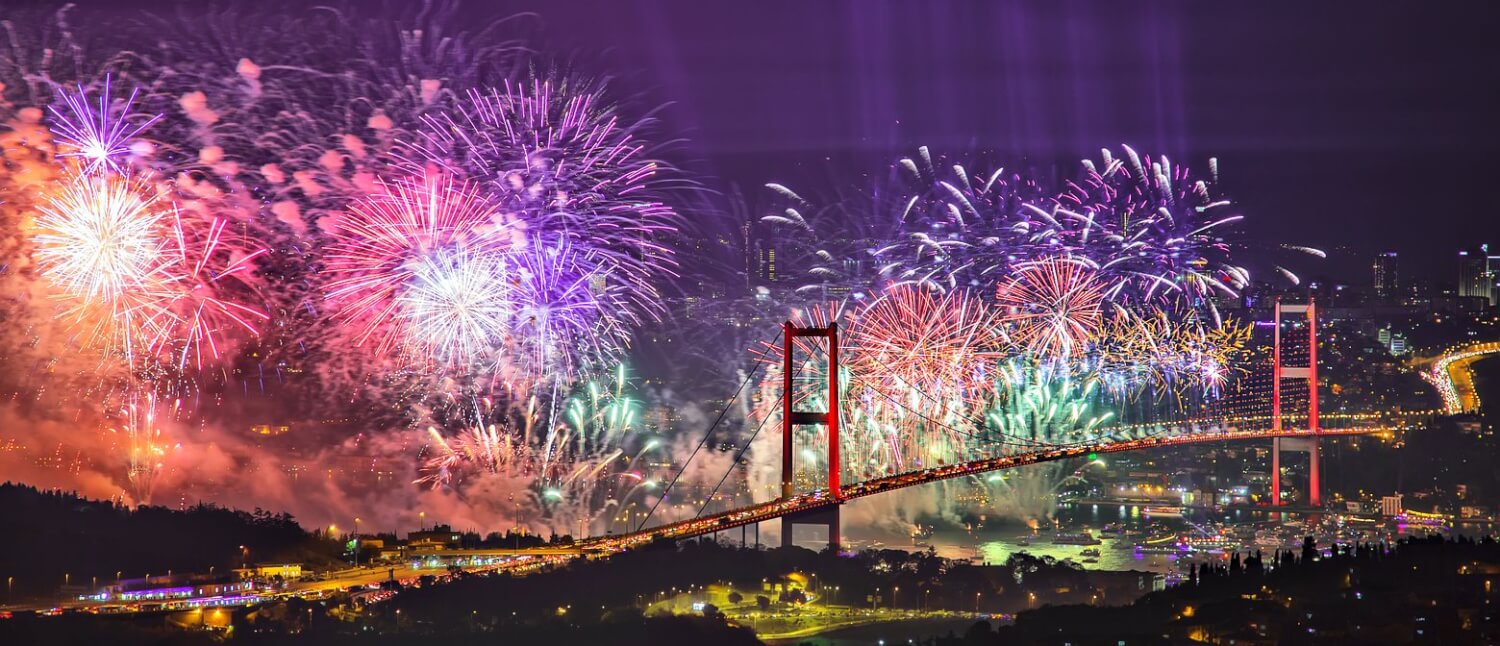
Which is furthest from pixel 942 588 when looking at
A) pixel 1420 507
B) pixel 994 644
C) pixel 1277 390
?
pixel 1277 390

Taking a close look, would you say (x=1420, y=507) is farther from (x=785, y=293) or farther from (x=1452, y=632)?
(x=1452, y=632)

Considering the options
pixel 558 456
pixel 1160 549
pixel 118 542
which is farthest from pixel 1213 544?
pixel 118 542

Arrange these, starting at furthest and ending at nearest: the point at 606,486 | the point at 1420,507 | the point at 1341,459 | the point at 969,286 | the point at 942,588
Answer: the point at 1341,459
the point at 1420,507
the point at 606,486
the point at 969,286
the point at 942,588

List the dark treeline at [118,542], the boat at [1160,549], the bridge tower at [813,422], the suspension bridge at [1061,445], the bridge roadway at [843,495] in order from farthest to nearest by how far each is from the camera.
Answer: the boat at [1160,549]
the bridge tower at [813,422]
the suspension bridge at [1061,445]
the bridge roadway at [843,495]
the dark treeline at [118,542]

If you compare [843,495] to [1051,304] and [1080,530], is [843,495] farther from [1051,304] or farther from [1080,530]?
[1080,530]

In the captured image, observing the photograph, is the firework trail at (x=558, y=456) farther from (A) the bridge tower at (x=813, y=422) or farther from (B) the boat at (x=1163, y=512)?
(B) the boat at (x=1163, y=512)

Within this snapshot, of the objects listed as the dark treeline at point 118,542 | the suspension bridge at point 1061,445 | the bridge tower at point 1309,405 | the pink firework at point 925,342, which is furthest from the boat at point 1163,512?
the dark treeline at point 118,542

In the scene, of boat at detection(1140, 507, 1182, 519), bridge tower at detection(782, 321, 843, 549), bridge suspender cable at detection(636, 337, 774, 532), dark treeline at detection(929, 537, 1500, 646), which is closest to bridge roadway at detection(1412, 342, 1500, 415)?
boat at detection(1140, 507, 1182, 519)
